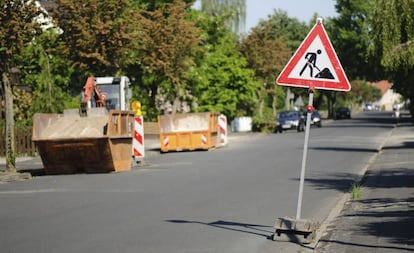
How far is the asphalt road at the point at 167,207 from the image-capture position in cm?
967

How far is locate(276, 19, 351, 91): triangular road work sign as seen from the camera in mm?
9703

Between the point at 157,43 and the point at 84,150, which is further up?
the point at 157,43

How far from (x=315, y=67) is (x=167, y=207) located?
4541mm

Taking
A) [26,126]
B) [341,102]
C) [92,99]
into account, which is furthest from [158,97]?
[341,102]

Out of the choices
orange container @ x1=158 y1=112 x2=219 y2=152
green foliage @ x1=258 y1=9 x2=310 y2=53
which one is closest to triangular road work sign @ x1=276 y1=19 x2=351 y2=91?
orange container @ x1=158 y1=112 x2=219 y2=152

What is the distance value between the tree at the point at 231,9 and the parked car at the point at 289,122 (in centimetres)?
1117

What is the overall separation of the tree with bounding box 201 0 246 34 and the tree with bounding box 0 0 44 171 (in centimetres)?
4488

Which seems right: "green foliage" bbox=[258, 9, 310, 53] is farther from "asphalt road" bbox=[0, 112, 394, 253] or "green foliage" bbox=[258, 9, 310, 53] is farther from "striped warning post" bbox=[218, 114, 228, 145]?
"asphalt road" bbox=[0, 112, 394, 253]

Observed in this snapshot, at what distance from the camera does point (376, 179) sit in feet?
59.8

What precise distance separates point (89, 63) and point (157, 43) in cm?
826

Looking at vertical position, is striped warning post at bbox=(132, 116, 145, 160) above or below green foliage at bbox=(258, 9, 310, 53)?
below

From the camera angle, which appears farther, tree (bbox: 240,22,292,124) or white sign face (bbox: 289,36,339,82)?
tree (bbox: 240,22,292,124)

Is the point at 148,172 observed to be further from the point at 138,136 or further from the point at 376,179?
the point at 376,179

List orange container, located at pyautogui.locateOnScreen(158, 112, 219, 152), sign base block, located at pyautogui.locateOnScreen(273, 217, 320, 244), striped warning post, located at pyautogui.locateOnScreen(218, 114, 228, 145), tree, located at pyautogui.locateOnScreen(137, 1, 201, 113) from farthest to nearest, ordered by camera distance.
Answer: tree, located at pyautogui.locateOnScreen(137, 1, 201, 113) < striped warning post, located at pyautogui.locateOnScreen(218, 114, 228, 145) < orange container, located at pyautogui.locateOnScreen(158, 112, 219, 152) < sign base block, located at pyautogui.locateOnScreen(273, 217, 320, 244)
